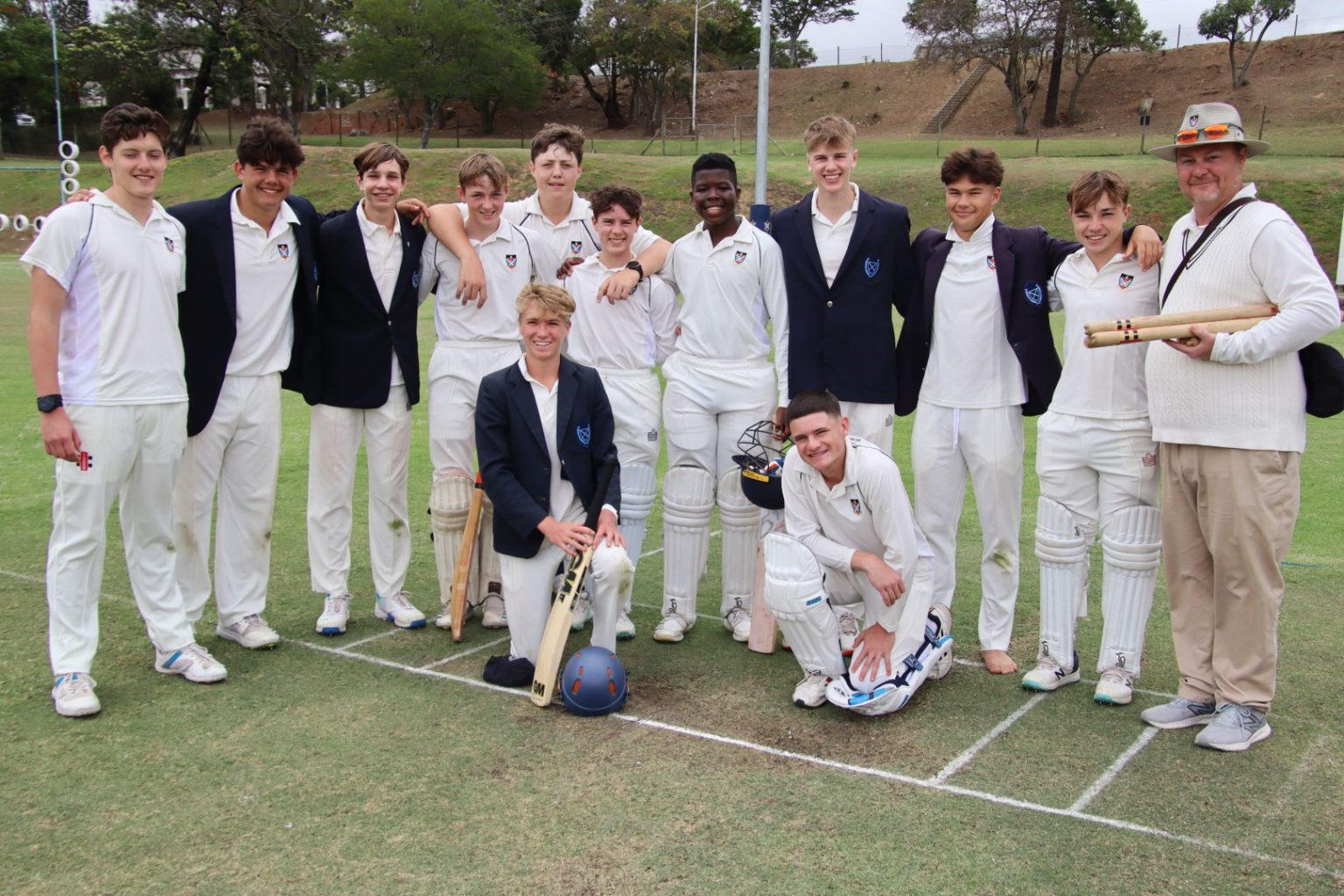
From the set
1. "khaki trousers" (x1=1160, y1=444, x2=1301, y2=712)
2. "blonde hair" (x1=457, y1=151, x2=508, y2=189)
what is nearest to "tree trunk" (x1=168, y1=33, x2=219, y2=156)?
"blonde hair" (x1=457, y1=151, x2=508, y2=189)

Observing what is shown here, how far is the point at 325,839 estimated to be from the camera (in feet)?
12.1

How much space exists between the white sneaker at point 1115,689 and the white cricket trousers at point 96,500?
3978 mm

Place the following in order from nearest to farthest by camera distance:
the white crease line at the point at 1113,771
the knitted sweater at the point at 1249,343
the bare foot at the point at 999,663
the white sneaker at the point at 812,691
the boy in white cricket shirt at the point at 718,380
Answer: the white crease line at the point at 1113,771 < the knitted sweater at the point at 1249,343 < the white sneaker at the point at 812,691 < the bare foot at the point at 999,663 < the boy in white cricket shirt at the point at 718,380

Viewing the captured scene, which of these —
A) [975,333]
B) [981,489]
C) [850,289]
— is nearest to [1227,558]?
[981,489]

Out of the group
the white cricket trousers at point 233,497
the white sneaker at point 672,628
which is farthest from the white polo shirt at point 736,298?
the white cricket trousers at point 233,497

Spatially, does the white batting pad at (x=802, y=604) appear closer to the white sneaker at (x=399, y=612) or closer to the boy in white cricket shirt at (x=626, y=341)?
the boy in white cricket shirt at (x=626, y=341)

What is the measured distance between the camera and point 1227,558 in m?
4.42

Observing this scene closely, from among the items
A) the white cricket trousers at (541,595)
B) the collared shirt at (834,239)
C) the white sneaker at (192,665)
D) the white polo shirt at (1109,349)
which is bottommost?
the white sneaker at (192,665)

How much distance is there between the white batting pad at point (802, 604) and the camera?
4.72 m

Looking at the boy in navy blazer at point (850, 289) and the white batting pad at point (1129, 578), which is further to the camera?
the boy in navy blazer at point (850, 289)

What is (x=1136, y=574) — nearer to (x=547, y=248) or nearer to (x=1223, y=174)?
(x=1223, y=174)

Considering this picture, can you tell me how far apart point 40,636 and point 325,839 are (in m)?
2.67

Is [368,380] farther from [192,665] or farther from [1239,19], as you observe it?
[1239,19]

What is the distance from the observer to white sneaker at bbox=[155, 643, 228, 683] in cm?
503
